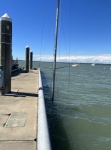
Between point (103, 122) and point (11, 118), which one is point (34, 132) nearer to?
point (11, 118)

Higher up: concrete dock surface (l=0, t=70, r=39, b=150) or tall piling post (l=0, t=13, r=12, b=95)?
tall piling post (l=0, t=13, r=12, b=95)

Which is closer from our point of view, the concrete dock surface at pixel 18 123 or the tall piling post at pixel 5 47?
the concrete dock surface at pixel 18 123

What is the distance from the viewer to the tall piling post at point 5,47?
9.59 meters

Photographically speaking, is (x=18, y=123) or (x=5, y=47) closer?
(x=18, y=123)

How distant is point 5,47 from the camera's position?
32.1 feet

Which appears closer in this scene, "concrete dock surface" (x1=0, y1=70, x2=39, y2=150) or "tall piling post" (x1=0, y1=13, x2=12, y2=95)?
Answer: "concrete dock surface" (x1=0, y1=70, x2=39, y2=150)

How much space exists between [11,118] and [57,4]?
7269mm

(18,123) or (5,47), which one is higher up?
(5,47)

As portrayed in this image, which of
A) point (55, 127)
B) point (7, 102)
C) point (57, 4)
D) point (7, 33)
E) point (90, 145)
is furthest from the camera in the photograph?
point (57, 4)

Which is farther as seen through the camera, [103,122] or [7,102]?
[103,122]

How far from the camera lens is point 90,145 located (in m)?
7.62

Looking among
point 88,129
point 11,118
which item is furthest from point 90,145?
point 11,118

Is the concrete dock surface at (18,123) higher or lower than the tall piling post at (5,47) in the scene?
lower

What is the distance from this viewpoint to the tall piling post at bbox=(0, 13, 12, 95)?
959cm
